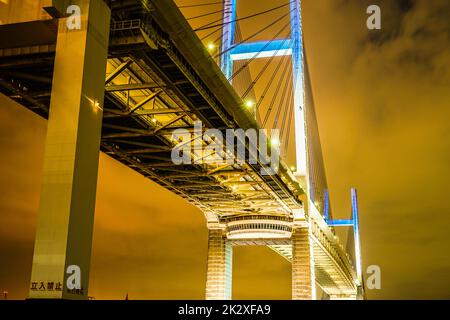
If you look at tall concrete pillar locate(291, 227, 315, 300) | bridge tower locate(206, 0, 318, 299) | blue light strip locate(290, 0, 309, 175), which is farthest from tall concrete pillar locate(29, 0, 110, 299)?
tall concrete pillar locate(291, 227, 315, 300)

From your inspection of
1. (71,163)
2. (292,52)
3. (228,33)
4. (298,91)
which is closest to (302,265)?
(298,91)

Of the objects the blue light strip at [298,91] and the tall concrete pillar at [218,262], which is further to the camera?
the tall concrete pillar at [218,262]

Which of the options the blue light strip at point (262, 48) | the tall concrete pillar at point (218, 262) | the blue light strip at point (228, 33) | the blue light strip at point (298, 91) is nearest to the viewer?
the blue light strip at point (262, 48)

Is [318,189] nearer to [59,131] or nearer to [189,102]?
[189,102]

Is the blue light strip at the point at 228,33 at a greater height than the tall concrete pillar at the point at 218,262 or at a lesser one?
greater

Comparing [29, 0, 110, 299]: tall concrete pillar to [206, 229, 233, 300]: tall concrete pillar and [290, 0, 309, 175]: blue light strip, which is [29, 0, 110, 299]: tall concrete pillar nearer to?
[290, 0, 309, 175]: blue light strip

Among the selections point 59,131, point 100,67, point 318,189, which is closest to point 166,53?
point 100,67

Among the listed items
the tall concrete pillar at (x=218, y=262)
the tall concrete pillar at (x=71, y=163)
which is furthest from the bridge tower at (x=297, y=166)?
the tall concrete pillar at (x=71, y=163)

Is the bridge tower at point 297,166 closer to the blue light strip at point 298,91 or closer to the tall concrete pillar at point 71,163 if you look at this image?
the blue light strip at point 298,91
